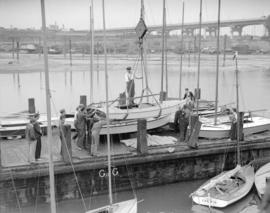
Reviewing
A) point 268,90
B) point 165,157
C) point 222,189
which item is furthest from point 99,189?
point 268,90

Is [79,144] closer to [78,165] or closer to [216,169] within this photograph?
[78,165]

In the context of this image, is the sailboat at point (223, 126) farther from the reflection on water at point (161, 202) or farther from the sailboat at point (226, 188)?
the reflection on water at point (161, 202)

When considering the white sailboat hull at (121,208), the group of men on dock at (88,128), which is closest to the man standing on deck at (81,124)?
the group of men on dock at (88,128)

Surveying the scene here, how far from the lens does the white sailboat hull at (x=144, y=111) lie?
15984mm

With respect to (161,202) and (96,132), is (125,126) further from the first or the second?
(161,202)

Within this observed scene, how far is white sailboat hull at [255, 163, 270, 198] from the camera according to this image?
46.1 feet

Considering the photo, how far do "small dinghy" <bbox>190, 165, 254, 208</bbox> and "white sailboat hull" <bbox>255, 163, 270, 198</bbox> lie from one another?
0.67ft

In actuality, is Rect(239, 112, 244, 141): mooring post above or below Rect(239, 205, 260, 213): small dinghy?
above

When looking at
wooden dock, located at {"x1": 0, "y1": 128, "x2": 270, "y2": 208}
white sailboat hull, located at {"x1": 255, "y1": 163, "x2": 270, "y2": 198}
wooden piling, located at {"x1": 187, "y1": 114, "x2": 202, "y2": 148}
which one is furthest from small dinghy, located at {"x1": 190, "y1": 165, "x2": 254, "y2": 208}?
wooden piling, located at {"x1": 187, "y1": 114, "x2": 202, "y2": 148}

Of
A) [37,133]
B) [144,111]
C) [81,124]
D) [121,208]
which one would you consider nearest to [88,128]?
[81,124]

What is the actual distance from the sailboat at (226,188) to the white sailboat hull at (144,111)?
3598 mm

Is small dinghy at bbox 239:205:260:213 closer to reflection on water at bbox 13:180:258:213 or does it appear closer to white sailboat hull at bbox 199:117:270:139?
reflection on water at bbox 13:180:258:213

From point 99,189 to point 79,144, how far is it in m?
1.81

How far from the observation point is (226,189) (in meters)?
13.8
